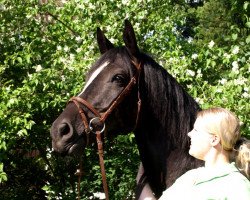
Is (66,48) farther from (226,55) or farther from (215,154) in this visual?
(215,154)

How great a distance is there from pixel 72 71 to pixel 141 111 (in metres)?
2.90

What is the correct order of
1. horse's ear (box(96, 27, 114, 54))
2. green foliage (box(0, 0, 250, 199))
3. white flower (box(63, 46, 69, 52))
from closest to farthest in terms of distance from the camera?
horse's ear (box(96, 27, 114, 54))
green foliage (box(0, 0, 250, 199))
white flower (box(63, 46, 69, 52))

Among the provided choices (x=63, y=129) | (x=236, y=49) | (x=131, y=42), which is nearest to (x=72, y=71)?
(x=236, y=49)

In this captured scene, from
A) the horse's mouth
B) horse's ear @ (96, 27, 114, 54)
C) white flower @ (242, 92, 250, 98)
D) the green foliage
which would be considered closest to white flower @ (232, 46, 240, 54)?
the green foliage

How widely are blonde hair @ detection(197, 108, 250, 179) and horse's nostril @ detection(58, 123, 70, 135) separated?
2.94ft

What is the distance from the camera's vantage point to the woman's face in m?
2.17

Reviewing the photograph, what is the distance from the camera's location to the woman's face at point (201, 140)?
2168mm

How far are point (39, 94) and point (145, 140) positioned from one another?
9.44 ft

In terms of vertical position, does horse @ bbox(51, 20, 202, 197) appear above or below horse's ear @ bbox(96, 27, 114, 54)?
below

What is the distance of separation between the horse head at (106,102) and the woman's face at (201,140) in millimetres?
781

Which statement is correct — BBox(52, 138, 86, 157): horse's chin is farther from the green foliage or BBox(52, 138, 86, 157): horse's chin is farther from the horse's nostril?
the green foliage

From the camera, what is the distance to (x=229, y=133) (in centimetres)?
216

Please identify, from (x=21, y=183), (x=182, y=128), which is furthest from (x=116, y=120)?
(x=21, y=183)

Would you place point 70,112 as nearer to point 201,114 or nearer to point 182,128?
point 182,128
